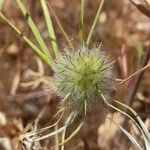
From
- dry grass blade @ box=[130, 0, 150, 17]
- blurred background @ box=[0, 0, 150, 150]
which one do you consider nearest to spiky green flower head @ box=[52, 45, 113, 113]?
dry grass blade @ box=[130, 0, 150, 17]

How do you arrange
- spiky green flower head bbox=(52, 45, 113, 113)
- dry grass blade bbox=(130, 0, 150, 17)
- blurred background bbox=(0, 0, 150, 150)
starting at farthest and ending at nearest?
1. blurred background bbox=(0, 0, 150, 150)
2. dry grass blade bbox=(130, 0, 150, 17)
3. spiky green flower head bbox=(52, 45, 113, 113)

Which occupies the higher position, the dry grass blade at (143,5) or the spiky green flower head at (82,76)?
the dry grass blade at (143,5)

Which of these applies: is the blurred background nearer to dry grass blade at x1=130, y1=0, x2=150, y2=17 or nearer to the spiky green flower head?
dry grass blade at x1=130, y1=0, x2=150, y2=17

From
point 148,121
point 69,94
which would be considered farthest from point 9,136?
point 69,94

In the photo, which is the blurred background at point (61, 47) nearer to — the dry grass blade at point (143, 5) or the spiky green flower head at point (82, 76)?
the dry grass blade at point (143, 5)

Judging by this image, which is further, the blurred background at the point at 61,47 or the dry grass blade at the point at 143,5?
the blurred background at the point at 61,47

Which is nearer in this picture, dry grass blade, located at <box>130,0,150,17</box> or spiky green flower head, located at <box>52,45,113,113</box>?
spiky green flower head, located at <box>52,45,113,113</box>

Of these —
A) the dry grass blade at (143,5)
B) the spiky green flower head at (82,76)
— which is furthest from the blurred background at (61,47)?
the spiky green flower head at (82,76)

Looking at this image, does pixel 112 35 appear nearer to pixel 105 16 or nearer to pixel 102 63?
pixel 105 16
